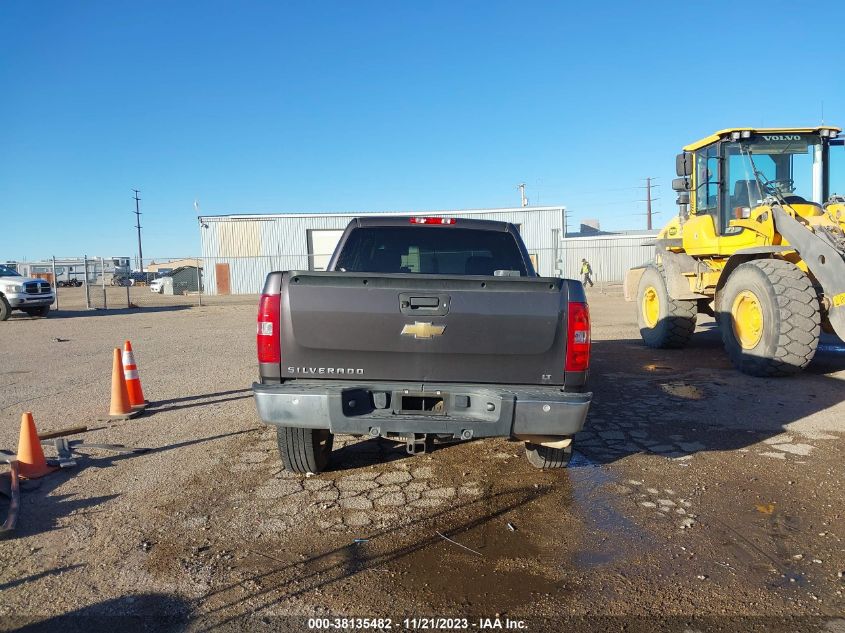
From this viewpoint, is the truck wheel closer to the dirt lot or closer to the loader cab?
the dirt lot

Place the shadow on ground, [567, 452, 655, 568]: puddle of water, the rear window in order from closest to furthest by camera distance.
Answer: the shadow on ground
[567, 452, 655, 568]: puddle of water
the rear window

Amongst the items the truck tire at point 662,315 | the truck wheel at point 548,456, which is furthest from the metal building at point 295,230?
the truck wheel at point 548,456

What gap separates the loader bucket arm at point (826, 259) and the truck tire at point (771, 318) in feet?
0.59

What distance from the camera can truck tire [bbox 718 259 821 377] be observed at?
6.71 meters

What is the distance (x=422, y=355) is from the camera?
11.8 ft

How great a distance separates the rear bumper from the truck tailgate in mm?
129

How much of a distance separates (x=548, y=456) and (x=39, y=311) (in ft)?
65.7

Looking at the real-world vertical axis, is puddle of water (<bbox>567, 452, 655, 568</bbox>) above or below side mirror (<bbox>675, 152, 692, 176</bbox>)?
below

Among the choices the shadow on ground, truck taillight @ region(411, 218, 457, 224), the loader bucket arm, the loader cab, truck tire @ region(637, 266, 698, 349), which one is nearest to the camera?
the shadow on ground

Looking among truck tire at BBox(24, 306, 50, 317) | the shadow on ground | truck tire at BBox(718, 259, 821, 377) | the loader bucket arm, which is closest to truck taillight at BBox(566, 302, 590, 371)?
the shadow on ground

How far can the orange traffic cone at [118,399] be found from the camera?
6.00 m

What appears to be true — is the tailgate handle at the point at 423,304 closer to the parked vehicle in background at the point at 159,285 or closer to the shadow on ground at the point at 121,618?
the shadow on ground at the point at 121,618

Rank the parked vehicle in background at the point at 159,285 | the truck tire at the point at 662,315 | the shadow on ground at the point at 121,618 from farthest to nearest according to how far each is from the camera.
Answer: the parked vehicle in background at the point at 159,285 < the truck tire at the point at 662,315 < the shadow on ground at the point at 121,618

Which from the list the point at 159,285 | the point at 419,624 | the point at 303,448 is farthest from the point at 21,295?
the point at 159,285
